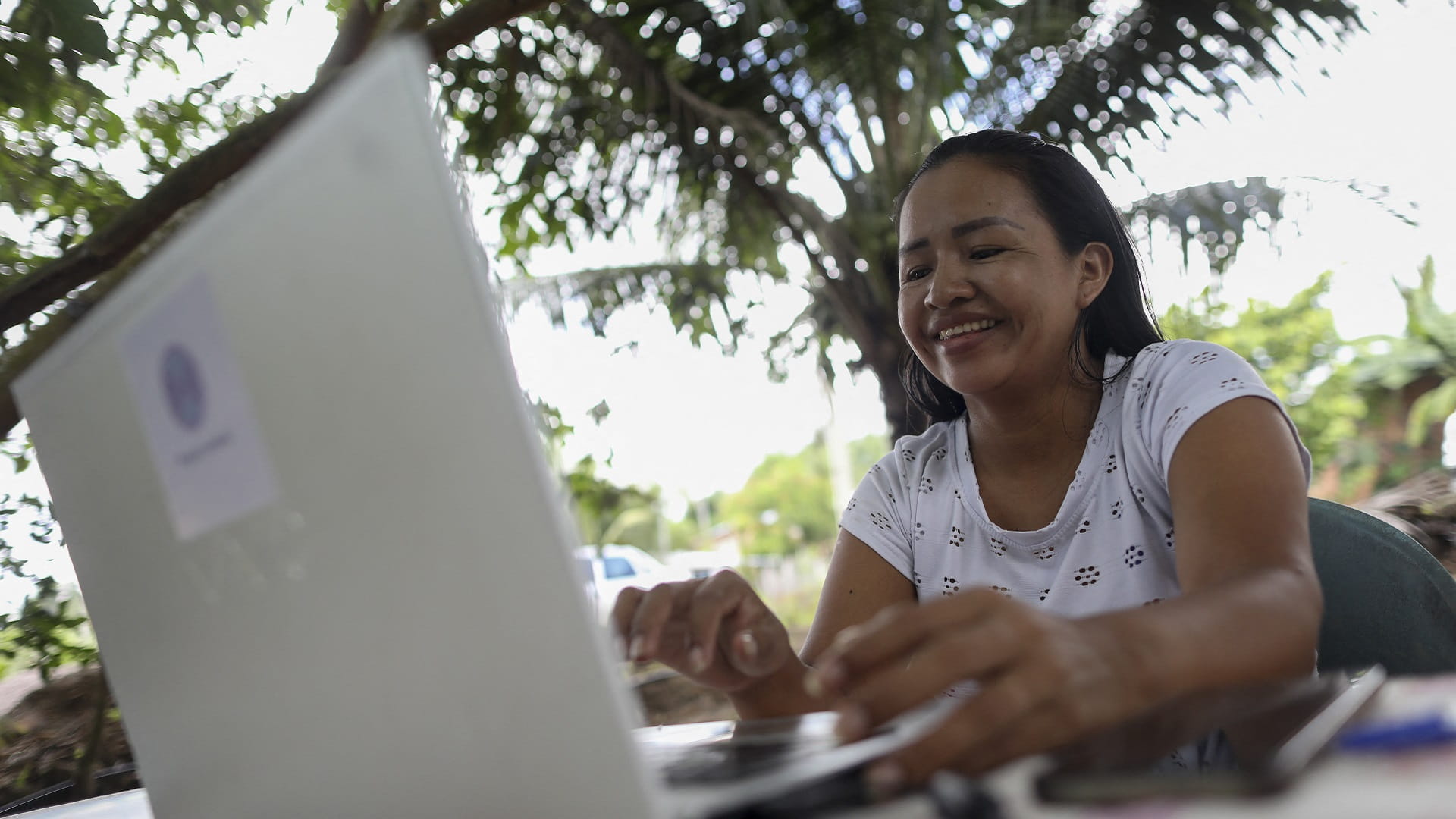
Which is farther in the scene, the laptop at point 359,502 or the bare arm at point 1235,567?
the bare arm at point 1235,567

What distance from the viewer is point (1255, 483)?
1.06 metres

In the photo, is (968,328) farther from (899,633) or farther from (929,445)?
(899,633)

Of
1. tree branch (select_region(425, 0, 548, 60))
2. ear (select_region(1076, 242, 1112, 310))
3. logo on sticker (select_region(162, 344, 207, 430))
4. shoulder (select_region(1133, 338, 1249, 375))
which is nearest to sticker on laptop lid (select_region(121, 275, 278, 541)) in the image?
logo on sticker (select_region(162, 344, 207, 430))

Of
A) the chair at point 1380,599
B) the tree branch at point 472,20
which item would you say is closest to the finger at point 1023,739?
the chair at point 1380,599

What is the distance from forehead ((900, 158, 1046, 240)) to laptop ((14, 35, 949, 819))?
1045mm

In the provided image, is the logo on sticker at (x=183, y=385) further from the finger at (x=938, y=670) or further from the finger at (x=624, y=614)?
the finger at (x=624, y=614)

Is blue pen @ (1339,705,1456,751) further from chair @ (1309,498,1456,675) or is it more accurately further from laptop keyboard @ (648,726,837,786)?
chair @ (1309,498,1456,675)

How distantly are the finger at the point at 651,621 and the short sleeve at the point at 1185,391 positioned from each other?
2.05 ft

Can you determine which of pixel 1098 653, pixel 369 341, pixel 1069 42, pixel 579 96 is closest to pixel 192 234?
pixel 369 341

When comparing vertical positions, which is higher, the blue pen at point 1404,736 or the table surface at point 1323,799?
the table surface at point 1323,799

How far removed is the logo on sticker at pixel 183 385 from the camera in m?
0.56

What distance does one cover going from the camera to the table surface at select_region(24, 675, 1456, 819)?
0.51m

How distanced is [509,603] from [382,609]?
9 cm

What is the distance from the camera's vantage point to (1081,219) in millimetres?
1644
